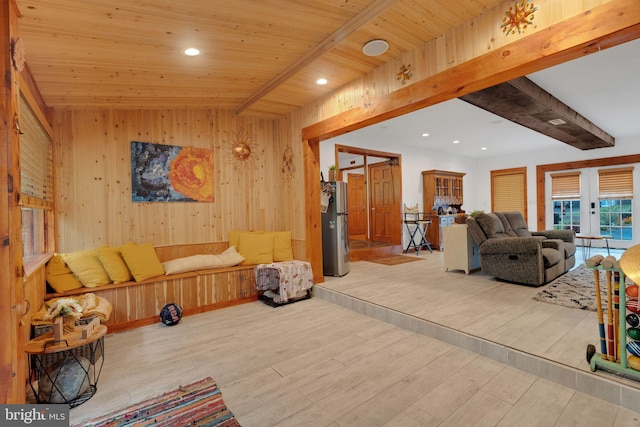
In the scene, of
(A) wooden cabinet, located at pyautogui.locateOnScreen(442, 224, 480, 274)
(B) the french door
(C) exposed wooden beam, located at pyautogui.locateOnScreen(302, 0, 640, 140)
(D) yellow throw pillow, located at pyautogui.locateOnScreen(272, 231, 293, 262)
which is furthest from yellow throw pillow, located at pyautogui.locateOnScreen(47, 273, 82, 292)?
(B) the french door

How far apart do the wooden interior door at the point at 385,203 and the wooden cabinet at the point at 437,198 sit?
96 centimetres

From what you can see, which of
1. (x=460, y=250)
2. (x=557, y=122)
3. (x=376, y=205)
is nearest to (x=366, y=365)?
(x=460, y=250)

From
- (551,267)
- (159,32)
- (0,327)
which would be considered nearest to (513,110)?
(551,267)

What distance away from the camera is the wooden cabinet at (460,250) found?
4762 millimetres

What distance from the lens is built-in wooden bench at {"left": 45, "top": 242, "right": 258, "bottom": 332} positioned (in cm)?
332

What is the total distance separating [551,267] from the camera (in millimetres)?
4160

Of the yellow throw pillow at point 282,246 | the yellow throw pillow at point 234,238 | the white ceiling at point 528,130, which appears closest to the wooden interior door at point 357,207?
the white ceiling at point 528,130

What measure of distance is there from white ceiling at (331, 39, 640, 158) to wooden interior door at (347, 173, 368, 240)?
1753 millimetres

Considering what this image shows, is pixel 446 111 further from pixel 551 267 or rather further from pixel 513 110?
pixel 551 267

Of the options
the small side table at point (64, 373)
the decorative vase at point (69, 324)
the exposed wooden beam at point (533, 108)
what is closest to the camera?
the small side table at point (64, 373)

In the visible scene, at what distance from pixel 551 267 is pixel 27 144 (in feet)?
19.7

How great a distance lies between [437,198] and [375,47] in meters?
5.50

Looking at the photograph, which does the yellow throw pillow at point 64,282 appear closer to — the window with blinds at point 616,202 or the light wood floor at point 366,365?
the light wood floor at point 366,365

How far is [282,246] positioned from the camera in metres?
4.60
